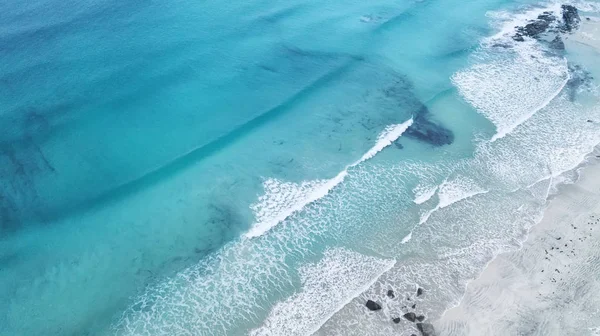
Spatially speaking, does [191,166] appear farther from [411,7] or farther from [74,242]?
[411,7]

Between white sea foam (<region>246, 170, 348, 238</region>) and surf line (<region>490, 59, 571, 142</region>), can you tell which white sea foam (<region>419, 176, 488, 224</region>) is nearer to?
surf line (<region>490, 59, 571, 142</region>)

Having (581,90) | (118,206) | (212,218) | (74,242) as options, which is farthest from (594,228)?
(74,242)

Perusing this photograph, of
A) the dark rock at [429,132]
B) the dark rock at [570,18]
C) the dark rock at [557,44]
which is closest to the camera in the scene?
the dark rock at [429,132]

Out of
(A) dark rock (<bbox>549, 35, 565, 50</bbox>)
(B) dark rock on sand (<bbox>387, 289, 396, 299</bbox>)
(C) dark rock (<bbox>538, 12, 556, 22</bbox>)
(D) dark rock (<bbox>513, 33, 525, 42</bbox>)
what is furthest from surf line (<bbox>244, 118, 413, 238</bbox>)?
(C) dark rock (<bbox>538, 12, 556, 22</bbox>)

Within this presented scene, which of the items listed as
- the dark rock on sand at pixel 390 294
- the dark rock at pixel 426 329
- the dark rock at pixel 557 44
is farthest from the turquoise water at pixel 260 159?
the dark rock at pixel 426 329

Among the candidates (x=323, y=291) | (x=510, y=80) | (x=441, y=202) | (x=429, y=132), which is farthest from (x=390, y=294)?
(x=510, y=80)

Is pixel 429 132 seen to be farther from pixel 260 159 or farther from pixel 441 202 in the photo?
pixel 260 159

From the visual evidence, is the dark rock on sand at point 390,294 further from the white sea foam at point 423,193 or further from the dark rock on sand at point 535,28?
the dark rock on sand at point 535,28
